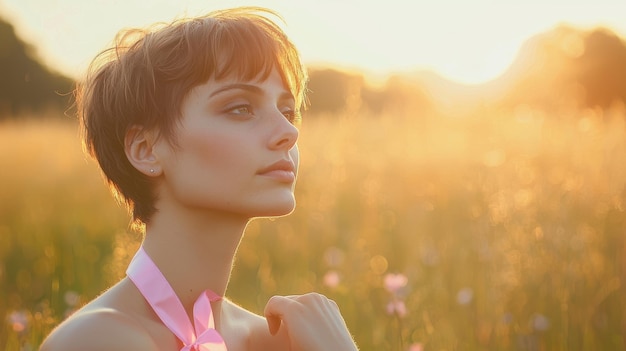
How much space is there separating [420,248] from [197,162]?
8.22 feet

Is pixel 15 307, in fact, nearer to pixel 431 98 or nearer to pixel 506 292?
pixel 506 292

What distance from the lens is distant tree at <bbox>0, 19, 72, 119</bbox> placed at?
73.6 feet

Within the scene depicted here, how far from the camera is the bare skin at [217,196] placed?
6.06 ft

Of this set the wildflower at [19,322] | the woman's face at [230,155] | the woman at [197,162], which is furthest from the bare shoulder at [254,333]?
the wildflower at [19,322]

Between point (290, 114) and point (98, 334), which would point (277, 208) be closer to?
point (290, 114)

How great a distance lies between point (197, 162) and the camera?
1.87 meters

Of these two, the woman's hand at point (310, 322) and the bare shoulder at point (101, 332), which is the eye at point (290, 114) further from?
the bare shoulder at point (101, 332)

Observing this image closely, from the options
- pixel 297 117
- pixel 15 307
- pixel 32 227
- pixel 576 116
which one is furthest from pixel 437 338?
pixel 576 116

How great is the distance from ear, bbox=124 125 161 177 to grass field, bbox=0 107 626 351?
2.44 feet

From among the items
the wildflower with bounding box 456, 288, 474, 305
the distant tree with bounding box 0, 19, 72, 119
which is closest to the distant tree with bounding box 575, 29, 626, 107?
the distant tree with bounding box 0, 19, 72, 119

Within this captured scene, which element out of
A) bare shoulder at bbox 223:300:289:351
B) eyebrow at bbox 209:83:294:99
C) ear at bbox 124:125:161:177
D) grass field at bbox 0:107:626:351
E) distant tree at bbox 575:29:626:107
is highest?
eyebrow at bbox 209:83:294:99

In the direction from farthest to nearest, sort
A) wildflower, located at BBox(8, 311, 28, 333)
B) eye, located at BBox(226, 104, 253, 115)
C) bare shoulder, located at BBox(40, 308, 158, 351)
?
wildflower, located at BBox(8, 311, 28, 333), eye, located at BBox(226, 104, 253, 115), bare shoulder, located at BBox(40, 308, 158, 351)

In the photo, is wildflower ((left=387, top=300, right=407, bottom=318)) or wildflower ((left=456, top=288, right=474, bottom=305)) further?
wildflower ((left=456, top=288, right=474, bottom=305))

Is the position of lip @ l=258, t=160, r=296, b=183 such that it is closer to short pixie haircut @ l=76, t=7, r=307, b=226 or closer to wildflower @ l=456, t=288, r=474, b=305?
short pixie haircut @ l=76, t=7, r=307, b=226
